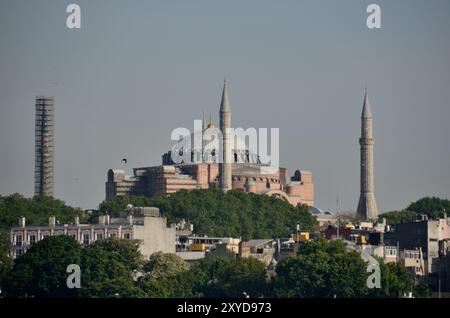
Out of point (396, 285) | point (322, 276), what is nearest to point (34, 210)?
point (322, 276)

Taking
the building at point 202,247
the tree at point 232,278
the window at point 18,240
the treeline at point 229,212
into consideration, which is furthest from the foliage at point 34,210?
the tree at point 232,278

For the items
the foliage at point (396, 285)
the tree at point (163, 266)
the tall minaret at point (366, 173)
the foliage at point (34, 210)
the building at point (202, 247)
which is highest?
the tall minaret at point (366, 173)

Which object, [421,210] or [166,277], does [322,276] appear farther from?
[421,210]

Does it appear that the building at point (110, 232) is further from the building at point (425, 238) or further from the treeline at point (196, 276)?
the building at point (425, 238)

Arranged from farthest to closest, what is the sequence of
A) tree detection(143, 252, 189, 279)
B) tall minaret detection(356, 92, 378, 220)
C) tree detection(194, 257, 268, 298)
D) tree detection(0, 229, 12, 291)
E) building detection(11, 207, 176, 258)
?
tall minaret detection(356, 92, 378, 220) < building detection(11, 207, 176, 258) < tree detection(143, 252, 189, 279) < tree detection(0, 229, 12, 291) < tree detection(194, 257, 268, 298)

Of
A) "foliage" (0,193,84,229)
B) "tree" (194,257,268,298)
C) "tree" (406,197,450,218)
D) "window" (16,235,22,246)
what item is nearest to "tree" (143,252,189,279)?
"tree" (194,257,268,298)

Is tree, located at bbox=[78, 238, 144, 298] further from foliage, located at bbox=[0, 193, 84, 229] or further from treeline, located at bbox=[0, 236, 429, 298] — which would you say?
foliage, located at bbox=[0, 193, 84, 229]
